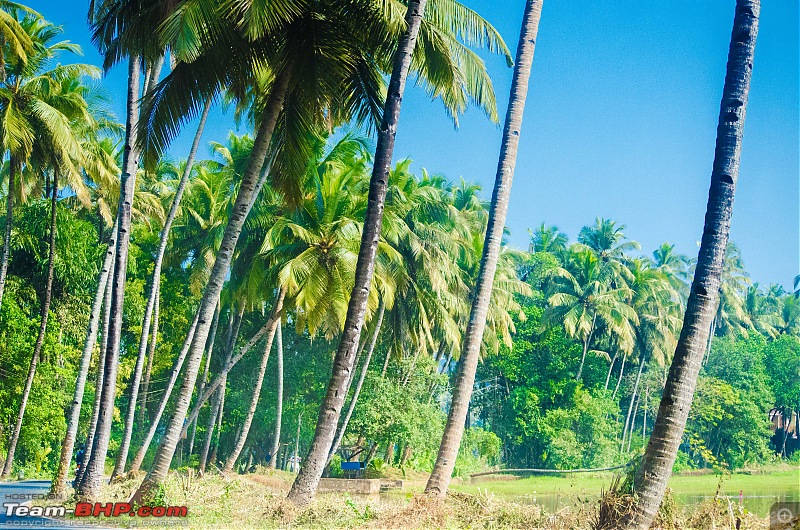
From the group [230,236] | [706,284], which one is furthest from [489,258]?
[706,284]

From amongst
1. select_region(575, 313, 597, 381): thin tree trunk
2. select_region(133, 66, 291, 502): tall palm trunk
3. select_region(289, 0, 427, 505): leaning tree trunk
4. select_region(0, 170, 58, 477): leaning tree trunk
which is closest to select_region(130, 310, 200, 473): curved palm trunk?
select_region(0, 170, 58, 477): leaning tree trunk

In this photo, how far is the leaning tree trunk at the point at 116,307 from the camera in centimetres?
1402

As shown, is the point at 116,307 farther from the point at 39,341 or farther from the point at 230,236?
the point at 39,341

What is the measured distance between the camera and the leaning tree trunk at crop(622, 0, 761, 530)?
7680 mm

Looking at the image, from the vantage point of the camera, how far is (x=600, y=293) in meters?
45.0

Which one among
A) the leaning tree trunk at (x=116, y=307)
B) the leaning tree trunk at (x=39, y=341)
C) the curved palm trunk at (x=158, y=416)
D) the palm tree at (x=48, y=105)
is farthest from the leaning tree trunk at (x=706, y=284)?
the leaning tree trunk at (x=39, y=341)

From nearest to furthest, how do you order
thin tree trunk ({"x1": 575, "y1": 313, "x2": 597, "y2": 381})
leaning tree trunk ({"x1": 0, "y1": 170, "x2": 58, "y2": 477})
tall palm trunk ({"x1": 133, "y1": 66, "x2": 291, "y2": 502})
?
tall palm trunk ({"x1": 133, "y1": 66, "x2": 291, "y2": 502})
leaning tree trunk ({"x1": 0, "y1": 170, "x2": 58, "y2": 477})
thin tree trunk ({"x1": 575, "y1": 313, "x2": 597, "y2": 381})

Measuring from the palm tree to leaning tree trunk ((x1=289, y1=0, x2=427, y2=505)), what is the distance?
1092cm

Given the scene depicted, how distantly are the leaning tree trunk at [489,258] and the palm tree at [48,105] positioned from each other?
11.6 meters

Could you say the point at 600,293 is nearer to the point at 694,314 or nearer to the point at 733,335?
the point at 733,335

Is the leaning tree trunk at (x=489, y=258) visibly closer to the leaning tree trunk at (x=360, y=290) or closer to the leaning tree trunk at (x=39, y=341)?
the leaning tree trunk at (x=360, y=290)

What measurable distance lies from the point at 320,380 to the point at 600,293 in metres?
18.0

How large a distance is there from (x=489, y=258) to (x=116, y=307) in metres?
7.19

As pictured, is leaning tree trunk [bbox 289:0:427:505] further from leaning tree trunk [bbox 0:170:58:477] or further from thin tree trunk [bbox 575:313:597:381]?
thin tree trunk [bbox 575:313:597:381]
